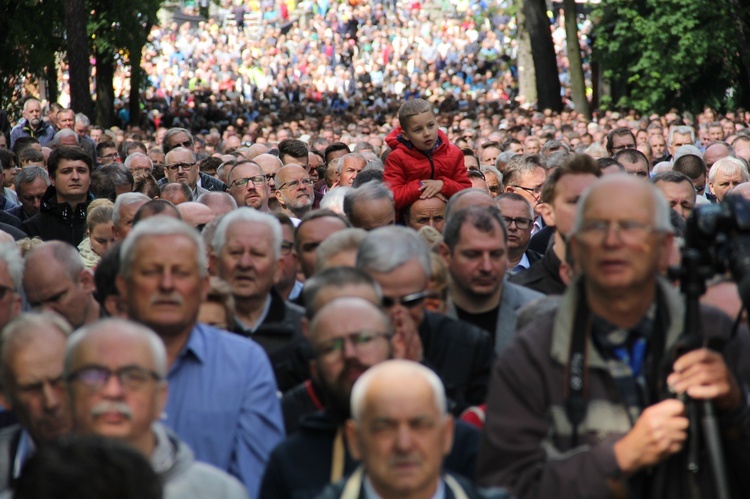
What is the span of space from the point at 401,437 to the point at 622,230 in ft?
2.99

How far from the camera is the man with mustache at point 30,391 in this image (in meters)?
5.29

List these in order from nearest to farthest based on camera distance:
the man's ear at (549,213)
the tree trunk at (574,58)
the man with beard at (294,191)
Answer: the man's ear at (549,213), the man with beard at (294,191), the tree trunk at (574,58)

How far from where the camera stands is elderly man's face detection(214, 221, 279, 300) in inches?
279

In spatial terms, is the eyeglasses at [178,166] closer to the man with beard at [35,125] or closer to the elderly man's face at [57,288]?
the elderly man's face at [57,288]

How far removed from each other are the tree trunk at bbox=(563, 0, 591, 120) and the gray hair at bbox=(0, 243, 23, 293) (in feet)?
94.9

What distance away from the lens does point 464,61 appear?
44.5 meters

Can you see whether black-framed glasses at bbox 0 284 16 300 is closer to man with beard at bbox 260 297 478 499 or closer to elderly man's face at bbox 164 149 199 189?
man with beard at bbox 260 297 478 499

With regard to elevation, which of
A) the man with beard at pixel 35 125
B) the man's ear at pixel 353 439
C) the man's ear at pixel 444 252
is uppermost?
the man with beard at pixel 35 125

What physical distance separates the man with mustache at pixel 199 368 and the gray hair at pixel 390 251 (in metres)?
0.94

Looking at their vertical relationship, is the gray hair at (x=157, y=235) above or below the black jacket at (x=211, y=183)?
below

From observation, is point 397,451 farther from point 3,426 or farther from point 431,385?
point 3,426

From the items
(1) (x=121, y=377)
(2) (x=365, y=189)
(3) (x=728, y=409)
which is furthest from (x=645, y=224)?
(2) (x=365, y=189)

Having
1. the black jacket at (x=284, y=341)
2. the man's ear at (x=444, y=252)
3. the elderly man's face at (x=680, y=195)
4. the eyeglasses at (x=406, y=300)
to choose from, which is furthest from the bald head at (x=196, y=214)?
the eyeglasses at (x=406, y=300)

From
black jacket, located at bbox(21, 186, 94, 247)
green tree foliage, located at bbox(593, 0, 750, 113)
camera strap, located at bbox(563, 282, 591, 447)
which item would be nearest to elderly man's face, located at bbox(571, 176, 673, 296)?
camera strap, located at bbox(563, 282, 591, 447)
